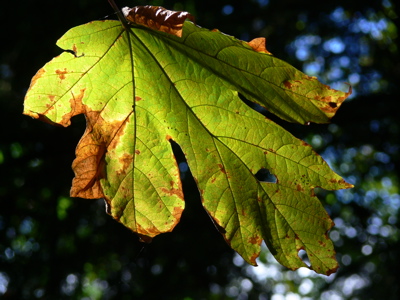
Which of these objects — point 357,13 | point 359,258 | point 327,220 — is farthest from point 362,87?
point 327,220

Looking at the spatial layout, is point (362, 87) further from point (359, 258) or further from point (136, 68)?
point (136, 68)

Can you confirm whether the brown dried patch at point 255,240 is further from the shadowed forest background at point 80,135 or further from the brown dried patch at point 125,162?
the shadowed forest background at point 80,135

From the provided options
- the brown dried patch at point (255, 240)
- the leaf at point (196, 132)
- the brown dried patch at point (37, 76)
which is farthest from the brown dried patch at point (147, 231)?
the brown dried patch at point (37, 76)

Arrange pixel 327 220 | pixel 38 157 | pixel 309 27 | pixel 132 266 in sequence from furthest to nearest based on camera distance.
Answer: pixel 309 27, pixel 132 266, pixel 38 157, pixel 327 220

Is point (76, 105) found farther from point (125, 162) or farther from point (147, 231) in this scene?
point (147, 231)

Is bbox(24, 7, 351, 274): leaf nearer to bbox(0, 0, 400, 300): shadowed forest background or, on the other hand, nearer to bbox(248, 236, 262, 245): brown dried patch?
bbox(248, 236, 262, 245): brown dried patch

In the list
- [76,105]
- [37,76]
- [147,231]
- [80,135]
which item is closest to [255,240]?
[147,231]

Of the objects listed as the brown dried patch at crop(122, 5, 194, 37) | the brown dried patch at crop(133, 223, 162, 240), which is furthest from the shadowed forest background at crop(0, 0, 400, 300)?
the brown dried patch at crop(122, 5, 194, 37)
